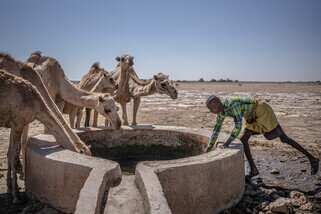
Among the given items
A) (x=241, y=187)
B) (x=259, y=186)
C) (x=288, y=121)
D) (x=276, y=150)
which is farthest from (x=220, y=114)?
(x=288, y=121)

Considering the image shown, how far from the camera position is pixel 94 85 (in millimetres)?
9102

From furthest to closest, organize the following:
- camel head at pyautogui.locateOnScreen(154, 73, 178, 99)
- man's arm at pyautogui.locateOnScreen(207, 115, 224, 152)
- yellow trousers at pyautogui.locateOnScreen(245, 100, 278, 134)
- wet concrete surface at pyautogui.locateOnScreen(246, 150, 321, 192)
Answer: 1. camel head at pyautogui.locateOnScreen(154, 73, 178, 99)
2. wet concrete surface at pyautogui.locateOnScreen(246, 150, 321, 192)
3. yellow trousers at pyautogui.locateOnScreen(245, 100, 278, 134)
4. man's arm at pyautogui.locateOnScreen(207, 115, 224, 152)

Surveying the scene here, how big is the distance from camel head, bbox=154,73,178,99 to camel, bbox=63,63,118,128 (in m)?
1.55

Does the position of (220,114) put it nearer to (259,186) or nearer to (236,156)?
(236,156)

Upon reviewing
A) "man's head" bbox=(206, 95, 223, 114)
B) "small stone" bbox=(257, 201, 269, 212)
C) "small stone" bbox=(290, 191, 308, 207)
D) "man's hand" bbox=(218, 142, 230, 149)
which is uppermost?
"man's head" bbox=(206, 95, 223, 114)

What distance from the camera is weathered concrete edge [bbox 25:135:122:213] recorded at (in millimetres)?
3131

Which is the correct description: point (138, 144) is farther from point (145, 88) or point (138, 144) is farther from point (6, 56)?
point (6, 56)

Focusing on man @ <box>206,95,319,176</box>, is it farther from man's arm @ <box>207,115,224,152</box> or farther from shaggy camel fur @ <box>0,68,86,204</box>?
shaggy camel fur @ <box>0,68,86,204</box>

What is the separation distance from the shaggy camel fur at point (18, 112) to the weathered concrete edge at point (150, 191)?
158 cm

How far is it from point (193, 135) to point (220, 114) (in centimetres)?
106

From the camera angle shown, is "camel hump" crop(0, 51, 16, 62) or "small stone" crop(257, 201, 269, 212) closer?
"small stone" crop(257, 201, 269, 212)

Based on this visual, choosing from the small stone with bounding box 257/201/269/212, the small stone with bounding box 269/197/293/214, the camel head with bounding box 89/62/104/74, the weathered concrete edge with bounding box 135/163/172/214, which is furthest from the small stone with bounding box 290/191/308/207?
the camel head with bounding box 89/62/104/74

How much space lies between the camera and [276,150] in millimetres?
8297

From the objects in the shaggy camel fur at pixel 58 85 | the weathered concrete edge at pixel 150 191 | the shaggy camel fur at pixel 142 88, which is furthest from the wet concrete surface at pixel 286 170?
the shaggy camel fur at pixel 58 85
